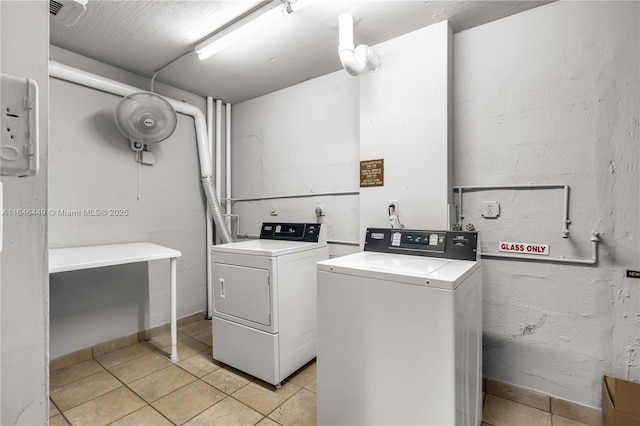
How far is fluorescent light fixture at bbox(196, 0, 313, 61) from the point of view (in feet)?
5.52

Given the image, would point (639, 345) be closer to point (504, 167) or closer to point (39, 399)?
point (504, 167)

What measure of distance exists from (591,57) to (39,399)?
2.72 m

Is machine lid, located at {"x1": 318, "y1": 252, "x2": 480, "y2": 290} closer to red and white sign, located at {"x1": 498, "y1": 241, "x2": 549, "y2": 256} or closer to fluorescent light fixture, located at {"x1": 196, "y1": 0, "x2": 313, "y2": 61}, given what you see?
red and white sign, located at {"x1": 498, "y1": 241, "x2": 549, "y2": 256}

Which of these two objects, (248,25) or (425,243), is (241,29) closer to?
(248,25)

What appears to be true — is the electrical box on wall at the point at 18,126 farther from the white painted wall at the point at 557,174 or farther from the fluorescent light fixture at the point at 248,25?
the white painted wall at the point at 557,174

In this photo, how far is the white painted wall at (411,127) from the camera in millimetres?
1932

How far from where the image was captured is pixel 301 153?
2.84m

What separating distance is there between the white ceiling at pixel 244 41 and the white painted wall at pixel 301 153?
0.26 m

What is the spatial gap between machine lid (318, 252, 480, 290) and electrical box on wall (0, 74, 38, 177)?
1155 millimetres

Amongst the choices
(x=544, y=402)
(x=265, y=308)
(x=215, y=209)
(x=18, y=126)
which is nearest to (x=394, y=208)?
(x=265, y=308)

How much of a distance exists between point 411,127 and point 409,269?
3.65 ft

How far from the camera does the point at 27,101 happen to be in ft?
2.02

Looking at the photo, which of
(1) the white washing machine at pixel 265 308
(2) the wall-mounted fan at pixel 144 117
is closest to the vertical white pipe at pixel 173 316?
(1) the white washing machine at pixel 265 308

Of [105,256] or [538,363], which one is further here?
[105,256]
